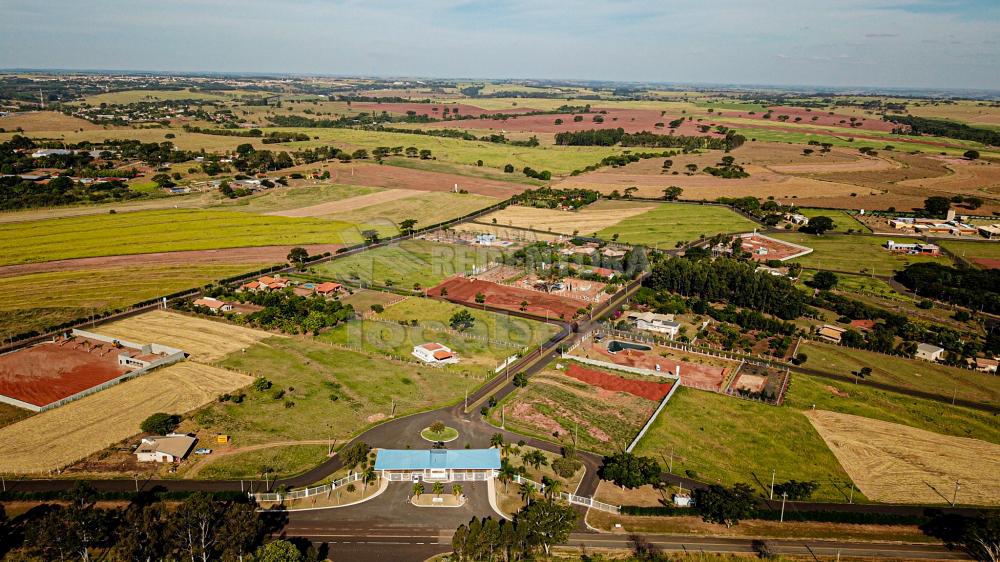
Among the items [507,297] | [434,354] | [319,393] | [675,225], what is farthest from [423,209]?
[319,393]

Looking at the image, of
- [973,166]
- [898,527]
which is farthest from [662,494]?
[973,166]

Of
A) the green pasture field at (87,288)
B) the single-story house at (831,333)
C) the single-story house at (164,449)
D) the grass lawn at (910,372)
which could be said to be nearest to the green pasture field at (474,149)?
the green pasture field at (87,288)

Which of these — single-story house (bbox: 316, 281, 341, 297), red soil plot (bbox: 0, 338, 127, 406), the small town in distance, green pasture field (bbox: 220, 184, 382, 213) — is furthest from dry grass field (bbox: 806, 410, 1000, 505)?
green pasture field (bbox: 220, 184, 382, 213)

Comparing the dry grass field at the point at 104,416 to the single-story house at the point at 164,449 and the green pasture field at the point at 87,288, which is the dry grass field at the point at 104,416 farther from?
the green pasture field at the point at 87,288

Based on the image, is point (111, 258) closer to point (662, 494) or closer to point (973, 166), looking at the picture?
point (662, 494)

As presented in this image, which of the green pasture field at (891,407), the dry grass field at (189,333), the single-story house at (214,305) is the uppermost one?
the single-story house at (214,305)
